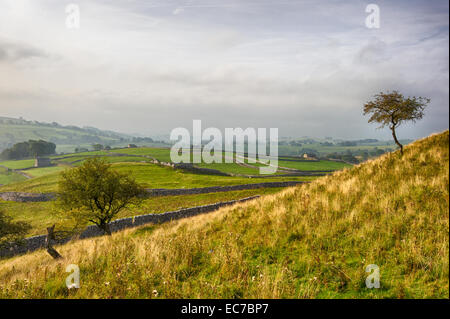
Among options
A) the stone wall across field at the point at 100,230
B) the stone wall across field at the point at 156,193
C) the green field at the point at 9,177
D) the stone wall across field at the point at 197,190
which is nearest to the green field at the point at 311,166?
the stone wall across field at the point at 197,190

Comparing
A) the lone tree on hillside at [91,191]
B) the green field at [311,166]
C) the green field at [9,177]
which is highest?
the lone tree on hillside at [91,191]

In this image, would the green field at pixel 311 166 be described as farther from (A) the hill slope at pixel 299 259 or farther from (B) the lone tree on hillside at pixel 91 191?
(A) the hill slope at pixel 299 259

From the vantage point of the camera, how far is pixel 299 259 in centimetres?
509

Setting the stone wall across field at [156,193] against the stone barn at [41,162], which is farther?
the stone barn at [41,162]

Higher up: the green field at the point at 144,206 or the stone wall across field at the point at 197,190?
the stone wall across field at the point at 197,190

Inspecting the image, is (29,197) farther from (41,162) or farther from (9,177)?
(41,162)

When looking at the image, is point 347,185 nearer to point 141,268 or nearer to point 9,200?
point 141,268

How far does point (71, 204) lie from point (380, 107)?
2797cm

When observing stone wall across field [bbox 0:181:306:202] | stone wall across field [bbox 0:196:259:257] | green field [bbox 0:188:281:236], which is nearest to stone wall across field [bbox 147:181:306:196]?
stone wall across field [bbox 0:181:306:202]

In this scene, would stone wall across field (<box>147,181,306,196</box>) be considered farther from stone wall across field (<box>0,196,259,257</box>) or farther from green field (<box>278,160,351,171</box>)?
green field (<box>278,160,351,171</box>)

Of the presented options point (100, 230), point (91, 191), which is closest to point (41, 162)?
point (100, 230)

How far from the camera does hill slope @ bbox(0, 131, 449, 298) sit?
4008mm

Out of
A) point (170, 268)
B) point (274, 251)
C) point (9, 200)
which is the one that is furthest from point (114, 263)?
point (9, 200)

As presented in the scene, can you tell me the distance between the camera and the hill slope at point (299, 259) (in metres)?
4.01
